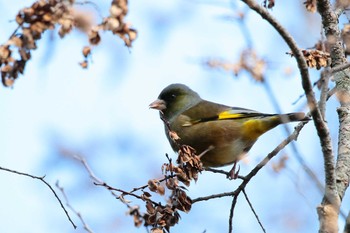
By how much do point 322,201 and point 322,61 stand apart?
1133mm

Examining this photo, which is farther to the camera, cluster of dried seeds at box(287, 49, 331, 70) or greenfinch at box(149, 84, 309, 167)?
greenfinch at box(149, 84, 309, 167)

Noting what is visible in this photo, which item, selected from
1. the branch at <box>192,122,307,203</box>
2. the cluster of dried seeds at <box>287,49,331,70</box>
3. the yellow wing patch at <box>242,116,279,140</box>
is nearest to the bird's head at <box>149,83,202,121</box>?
the yellow wing patch at <box>242,116,279,140</box>

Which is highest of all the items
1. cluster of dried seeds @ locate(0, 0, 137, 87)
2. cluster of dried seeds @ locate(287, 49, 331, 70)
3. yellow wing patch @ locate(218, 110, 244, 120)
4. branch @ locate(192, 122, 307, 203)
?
cluster of dried seeds @ locate(0, 0, 137, 87)

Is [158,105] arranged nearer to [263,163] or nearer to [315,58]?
[263,163]

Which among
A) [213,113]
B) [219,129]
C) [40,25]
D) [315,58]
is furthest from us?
[213,113]

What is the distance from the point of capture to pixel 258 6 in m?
2.99

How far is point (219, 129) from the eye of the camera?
5.60 metres

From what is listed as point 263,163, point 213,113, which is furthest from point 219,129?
point 263,163

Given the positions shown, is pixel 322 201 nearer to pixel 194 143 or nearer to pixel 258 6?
pixel 258 6

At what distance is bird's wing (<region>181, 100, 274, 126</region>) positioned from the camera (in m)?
5.61

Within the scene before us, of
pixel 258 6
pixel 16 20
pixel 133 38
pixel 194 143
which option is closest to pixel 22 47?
pixel 16 20

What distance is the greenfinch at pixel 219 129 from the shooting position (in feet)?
17.6

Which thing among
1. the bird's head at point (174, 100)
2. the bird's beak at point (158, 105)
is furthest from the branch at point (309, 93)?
the bird's beak at point (158, 105)

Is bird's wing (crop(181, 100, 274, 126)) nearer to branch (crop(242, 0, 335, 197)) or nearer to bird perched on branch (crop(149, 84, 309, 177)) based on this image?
bird perched on branch (crop(149, 84, 309, 177))
